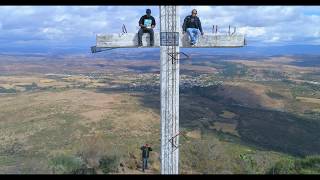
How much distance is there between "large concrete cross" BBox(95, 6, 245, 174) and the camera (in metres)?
7.51

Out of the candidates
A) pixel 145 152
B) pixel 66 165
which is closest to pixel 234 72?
pixel 66 165

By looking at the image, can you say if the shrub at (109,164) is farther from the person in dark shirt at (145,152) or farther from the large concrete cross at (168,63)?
the large concrete cross at (168,63)

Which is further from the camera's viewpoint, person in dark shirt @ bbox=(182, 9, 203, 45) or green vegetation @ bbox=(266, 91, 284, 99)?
green vegetation @ bbox=(266, 91, 284, 99)

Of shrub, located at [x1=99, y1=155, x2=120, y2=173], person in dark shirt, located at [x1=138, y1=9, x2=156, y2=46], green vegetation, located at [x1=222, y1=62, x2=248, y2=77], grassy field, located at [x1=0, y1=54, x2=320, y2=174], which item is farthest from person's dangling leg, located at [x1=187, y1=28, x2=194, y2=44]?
green vegetation, located at [x1=222, y1=62, x2=248, y2=77]

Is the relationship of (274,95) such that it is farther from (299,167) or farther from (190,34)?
(190,34)

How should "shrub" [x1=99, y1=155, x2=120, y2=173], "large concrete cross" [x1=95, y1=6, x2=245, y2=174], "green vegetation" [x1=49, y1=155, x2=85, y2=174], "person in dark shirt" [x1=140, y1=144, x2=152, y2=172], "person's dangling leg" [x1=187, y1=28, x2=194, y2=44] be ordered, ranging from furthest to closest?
"shrub" [x1=99, y1=155, x2=120, y2=173] → "green vegetation" [x1=49, y1=155, x2=85, y2=174] → "person in dark shirt" [x1=140, y1=144, x2=152, y2=172] → "person's dangling leg" [x1=187, y1=28, x2=194, y2=44] → "large concrete cross" [x1=95, y1=6, x2=245, y2=174]

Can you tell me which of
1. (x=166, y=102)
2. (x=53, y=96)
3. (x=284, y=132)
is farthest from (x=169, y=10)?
(x=53, y=96)

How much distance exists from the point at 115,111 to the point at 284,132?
64.6ft

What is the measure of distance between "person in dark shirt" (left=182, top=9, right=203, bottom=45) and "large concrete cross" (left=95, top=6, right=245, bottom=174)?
0.09 meters

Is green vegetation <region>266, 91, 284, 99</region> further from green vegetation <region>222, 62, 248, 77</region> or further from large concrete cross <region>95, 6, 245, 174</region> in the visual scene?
large concrete cross <region>95, 6, 245, 174</region>

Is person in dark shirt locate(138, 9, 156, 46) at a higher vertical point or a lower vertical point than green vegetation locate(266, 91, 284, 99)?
higher

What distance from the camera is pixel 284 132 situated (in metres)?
48.0

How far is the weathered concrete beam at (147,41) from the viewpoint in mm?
7926

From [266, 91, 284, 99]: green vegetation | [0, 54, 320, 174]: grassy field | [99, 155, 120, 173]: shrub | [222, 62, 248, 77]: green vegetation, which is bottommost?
[222, 62, 248, 77]: green vegetation
